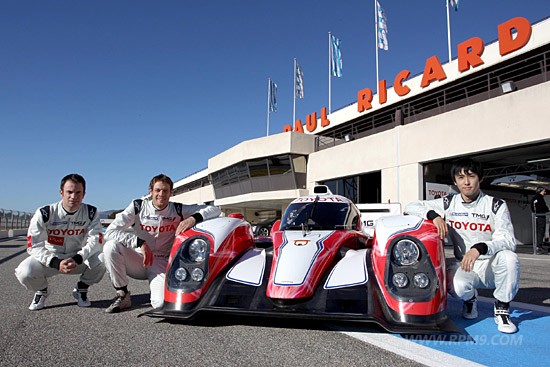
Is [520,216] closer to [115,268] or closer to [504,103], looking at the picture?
[504,103]

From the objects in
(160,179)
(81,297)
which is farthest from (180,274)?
(81,297)

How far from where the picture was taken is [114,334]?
2.88 metres

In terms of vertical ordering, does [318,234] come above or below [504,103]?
below

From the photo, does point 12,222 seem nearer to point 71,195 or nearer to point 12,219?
point 12,219

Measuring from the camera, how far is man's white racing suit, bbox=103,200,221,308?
3846 mm

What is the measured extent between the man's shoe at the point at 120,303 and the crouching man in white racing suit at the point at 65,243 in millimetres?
461

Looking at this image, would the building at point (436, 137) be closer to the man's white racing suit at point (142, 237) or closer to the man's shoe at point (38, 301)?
the man's white racing suit at point (142, 237)

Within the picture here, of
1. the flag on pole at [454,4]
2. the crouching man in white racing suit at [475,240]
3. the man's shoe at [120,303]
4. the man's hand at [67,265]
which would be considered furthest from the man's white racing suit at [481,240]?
the flag on pole at [454,4]

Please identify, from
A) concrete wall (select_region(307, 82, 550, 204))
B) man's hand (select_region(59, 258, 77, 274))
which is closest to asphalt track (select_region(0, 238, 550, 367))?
man's hand (select_region(59, 258, 77, 274))

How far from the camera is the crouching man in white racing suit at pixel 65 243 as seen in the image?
3951 millimetres

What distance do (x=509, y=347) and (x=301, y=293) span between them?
4.79 ft

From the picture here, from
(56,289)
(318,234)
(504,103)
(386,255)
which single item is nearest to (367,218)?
(318,234)

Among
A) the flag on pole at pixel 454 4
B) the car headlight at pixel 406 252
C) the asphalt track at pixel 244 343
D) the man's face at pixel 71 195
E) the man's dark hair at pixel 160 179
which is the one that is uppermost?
the flag on pole at pixel 454 4

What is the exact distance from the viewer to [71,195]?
415cm
